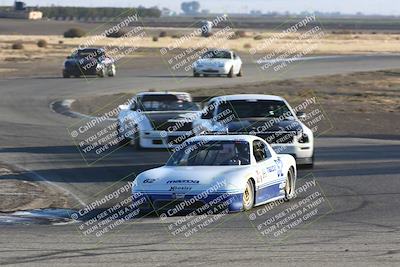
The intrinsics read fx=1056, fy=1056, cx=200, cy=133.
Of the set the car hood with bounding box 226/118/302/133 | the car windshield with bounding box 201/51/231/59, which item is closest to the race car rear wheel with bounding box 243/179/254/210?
the car hood with bounding box 226/118/302/133

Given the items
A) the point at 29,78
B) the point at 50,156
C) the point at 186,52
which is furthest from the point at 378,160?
the point at 186,52

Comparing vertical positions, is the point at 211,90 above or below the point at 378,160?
below

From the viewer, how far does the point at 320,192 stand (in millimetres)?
17312

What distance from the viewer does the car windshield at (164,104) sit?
81.6 feet

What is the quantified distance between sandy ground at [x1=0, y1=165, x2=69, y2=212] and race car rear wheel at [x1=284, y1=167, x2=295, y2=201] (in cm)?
348

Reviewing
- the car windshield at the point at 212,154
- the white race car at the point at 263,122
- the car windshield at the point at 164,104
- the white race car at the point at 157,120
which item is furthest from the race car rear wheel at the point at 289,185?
the car windshield at the point at 164,104

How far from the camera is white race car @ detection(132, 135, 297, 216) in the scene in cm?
1504

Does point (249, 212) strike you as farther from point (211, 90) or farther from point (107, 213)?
point (211, 90)

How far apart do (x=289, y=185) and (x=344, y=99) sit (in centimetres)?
2326

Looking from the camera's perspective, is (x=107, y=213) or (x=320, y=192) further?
(x=320, y=192)

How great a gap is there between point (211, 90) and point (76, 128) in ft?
46.5

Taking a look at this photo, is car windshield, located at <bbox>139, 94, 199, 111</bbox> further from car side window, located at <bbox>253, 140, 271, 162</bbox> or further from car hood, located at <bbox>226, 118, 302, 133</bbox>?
car side window, located at <bbox>253, 140, 271, 162</bbox>

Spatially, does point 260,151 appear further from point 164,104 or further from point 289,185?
point 164,104

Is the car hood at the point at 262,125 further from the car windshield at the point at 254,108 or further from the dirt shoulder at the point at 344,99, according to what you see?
the dirt shoulder at the point at 344,99
